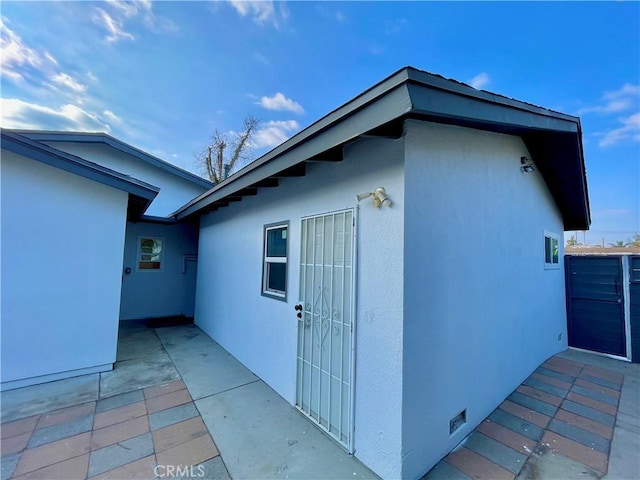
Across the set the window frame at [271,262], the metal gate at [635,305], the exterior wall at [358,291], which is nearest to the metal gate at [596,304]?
the metal gate at [635,305]

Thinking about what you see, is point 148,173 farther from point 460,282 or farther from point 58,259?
point 460,282

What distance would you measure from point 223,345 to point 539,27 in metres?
9.16

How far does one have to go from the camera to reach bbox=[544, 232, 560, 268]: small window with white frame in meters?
5.20

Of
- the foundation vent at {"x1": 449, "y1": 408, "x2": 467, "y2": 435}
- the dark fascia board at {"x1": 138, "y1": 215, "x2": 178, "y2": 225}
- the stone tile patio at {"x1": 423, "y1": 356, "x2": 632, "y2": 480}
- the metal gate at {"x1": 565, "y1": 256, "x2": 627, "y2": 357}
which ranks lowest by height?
the stone tile patio at {"x1": 423, "y1": 356, "x2": 632, "y2": 480}

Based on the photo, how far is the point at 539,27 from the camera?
518 cm

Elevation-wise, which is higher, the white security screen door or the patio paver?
the white security screen door

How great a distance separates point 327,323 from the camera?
3.06 m

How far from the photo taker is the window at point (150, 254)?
8.45m

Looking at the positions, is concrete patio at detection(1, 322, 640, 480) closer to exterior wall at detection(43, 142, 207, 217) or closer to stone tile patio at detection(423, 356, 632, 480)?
stone tile patio at detection(423, 356, 632, 480)

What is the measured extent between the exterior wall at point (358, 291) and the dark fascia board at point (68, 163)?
72.6 inches

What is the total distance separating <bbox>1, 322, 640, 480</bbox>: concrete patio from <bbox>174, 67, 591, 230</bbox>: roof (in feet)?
9.79

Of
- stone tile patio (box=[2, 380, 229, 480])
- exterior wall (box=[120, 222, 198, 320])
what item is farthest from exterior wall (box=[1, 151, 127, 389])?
exterior wall (box=[120, 222, 198, 320])

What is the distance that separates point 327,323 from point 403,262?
1289mm

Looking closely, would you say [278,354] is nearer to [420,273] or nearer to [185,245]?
[420,273]
